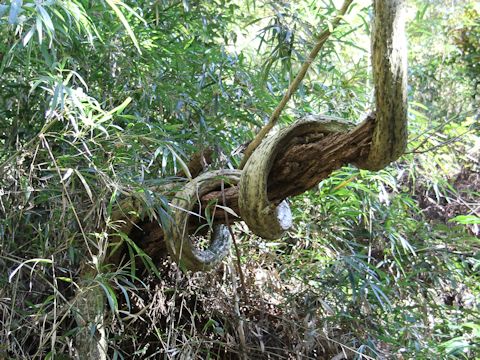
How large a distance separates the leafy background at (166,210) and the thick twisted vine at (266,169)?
0.51 ft

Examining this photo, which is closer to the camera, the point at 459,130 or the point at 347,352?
the point at 347,352

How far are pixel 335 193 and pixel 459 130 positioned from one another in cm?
59

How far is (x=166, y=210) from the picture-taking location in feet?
3.86

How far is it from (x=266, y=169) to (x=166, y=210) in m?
0.22

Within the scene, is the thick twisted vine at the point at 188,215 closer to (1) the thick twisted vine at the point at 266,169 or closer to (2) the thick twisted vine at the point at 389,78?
(1) the thick twisted vine at the point at 266,169

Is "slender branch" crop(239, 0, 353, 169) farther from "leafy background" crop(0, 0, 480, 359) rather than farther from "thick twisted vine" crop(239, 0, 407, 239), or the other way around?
"thick twisted vine" crop(239, 0, 407, 239)

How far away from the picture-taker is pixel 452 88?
3.09 metres

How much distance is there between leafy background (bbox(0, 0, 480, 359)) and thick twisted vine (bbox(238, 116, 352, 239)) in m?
0.15

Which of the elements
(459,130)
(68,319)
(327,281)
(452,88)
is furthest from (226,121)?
(452,88)

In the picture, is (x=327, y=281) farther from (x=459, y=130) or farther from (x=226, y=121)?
(x=459, y=130)

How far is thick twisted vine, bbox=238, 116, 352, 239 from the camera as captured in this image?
1.09 meters

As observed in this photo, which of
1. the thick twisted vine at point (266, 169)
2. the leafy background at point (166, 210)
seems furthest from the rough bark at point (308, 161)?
the leafy background at point (166, 210)

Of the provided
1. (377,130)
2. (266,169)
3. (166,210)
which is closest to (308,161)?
(266,169)

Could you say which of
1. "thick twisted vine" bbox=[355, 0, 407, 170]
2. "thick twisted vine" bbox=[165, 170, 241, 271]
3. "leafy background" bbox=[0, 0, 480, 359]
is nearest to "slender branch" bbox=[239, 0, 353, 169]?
"leafy background" bbox=[0, 0, 480, 359]
